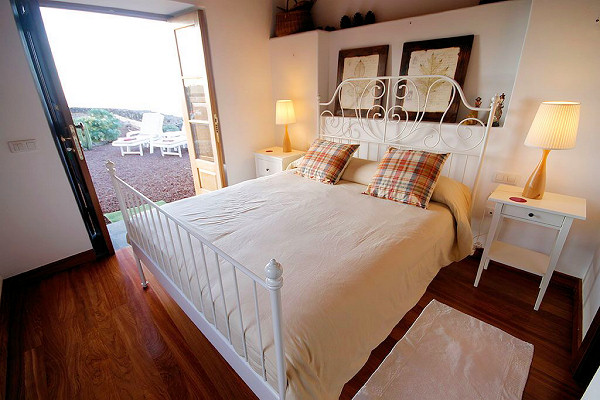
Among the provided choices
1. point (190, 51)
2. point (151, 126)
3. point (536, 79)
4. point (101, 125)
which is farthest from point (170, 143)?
point (536, 79)

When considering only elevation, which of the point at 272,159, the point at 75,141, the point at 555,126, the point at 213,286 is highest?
the point at 555,126

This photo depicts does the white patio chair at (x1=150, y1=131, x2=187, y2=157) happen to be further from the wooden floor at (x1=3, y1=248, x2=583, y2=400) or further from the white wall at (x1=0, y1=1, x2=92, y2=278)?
the wooden floor at (x1=3, y1=248, x2=583, y2=400)

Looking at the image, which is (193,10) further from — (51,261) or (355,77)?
(51,261)

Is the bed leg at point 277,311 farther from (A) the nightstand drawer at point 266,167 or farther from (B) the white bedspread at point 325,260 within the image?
(A) the nightstand drawer at point 266,167

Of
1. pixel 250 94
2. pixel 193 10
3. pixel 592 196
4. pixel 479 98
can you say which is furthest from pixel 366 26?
pixel 592 196

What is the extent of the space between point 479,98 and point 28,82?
3.35 meters

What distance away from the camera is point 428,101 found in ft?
7.77

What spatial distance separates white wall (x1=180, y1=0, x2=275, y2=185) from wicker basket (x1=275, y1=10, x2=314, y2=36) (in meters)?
0.23

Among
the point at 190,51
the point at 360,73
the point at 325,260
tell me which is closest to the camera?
the point at 325,260

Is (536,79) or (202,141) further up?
(536,79)

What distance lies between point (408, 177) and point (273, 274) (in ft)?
5.15

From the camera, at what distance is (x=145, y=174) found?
16.0 ft

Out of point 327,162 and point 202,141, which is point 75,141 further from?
point 327,162

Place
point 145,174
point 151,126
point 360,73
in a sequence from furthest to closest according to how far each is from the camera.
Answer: point 151,126
point 145,174
point 360,73
